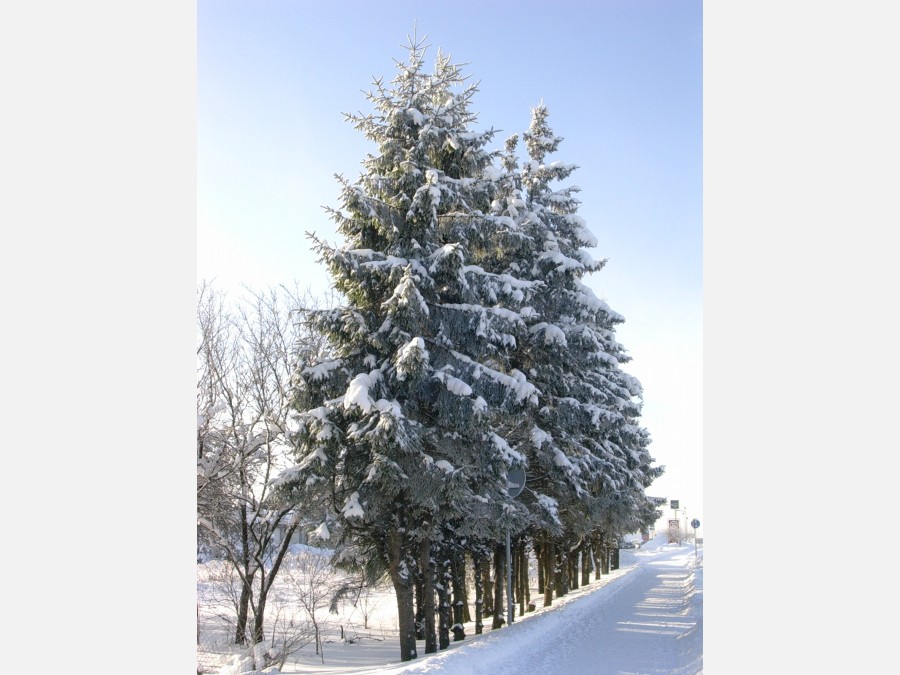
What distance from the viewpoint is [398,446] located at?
11352 mm

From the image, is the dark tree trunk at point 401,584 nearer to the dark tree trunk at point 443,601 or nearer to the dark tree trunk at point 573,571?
the dark tree trunk at point 443,601

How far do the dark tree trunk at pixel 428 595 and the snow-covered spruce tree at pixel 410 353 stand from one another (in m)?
0.15

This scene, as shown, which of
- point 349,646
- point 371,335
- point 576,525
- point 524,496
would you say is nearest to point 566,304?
point 524,496

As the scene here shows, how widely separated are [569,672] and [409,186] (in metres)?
7.86

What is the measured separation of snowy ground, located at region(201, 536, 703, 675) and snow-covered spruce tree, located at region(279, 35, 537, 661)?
6.88ft

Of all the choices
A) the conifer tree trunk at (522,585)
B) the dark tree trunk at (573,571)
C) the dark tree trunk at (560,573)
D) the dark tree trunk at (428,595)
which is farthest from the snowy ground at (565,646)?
the dark tree trunk at (573,571)

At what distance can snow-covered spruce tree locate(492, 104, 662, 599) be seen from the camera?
55.2 ft

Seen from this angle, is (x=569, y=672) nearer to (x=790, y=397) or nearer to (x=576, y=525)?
(x=790, y=397)

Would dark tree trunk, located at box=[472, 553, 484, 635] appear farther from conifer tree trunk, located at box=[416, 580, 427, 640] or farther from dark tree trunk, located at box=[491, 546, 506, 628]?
conifer tree trunk, located at box=[416, 580, 427, 640]

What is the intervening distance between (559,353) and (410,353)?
6937 millimetres

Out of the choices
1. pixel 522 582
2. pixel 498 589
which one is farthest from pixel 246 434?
pixel 522 582

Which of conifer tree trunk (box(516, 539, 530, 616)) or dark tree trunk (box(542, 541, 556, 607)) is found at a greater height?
dark tree trunk (box(542, 541, 556, 607))

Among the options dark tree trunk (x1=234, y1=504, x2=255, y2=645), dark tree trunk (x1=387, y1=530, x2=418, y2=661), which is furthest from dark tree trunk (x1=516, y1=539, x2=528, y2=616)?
dark tree trunk (x1=387, y1=530, x2=418, y2=661)

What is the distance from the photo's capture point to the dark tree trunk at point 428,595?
1270cm
